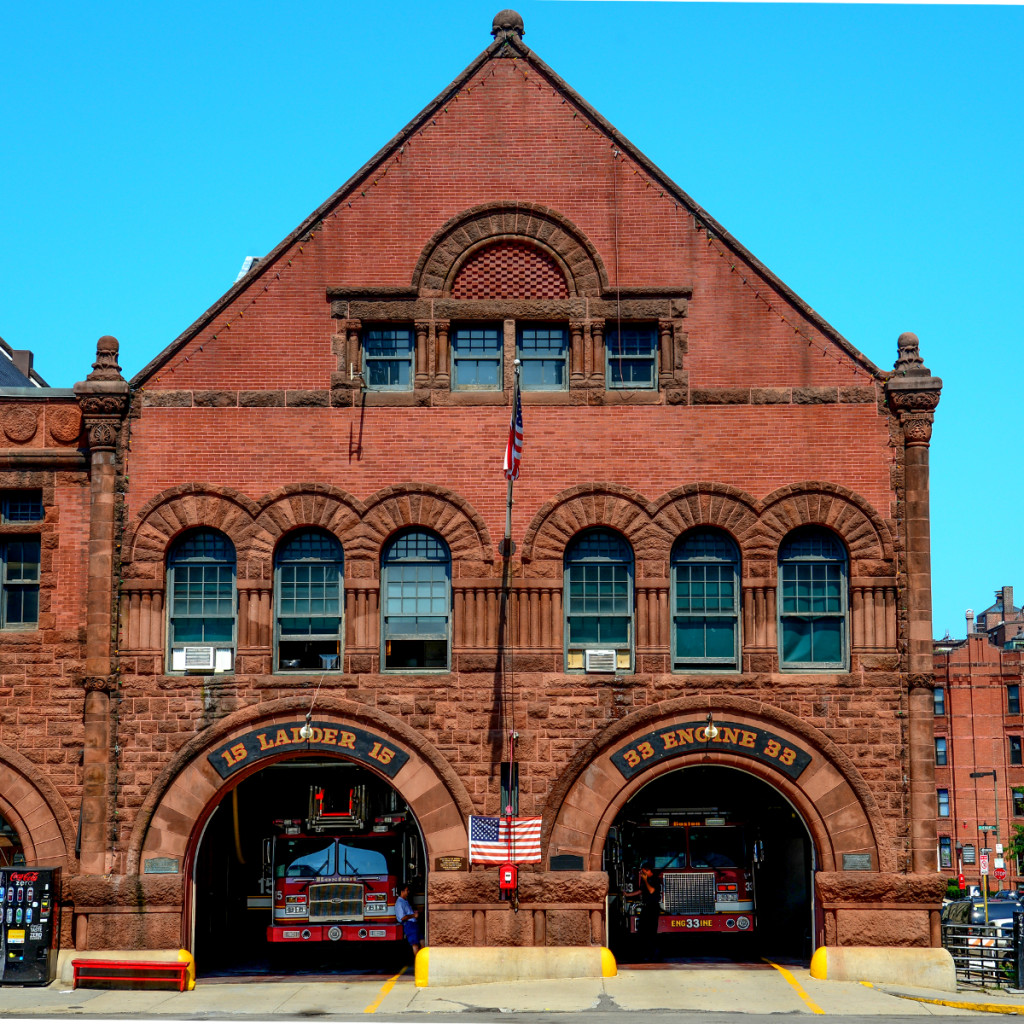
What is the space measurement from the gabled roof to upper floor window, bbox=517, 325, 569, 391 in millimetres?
3305

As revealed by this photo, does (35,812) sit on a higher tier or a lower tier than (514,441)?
lower

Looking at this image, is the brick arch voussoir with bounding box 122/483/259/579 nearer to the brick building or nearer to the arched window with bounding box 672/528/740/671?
the brick building

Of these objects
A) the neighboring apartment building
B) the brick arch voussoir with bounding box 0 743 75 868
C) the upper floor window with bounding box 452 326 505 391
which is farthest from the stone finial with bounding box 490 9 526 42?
the neighboring apartment building

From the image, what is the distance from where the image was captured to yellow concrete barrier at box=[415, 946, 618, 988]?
24.3 meters

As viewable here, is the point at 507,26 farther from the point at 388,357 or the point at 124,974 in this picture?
the point at 124,974

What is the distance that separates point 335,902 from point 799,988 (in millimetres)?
9555

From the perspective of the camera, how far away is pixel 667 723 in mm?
25031

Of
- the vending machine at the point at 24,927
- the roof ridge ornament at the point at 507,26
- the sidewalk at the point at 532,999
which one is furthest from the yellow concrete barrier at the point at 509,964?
the roof ridge ornament at the point at 507,26

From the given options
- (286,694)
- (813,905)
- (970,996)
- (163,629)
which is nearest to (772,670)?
(813,905)

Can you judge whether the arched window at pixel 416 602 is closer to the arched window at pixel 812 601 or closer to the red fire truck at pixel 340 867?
the red fire truck at pixel 340 867

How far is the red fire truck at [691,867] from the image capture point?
3000 cm

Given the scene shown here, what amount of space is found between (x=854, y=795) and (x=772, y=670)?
250 cm

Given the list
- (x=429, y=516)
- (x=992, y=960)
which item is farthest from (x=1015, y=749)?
(x=429, y=516)

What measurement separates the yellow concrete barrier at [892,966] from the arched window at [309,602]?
386 inches
